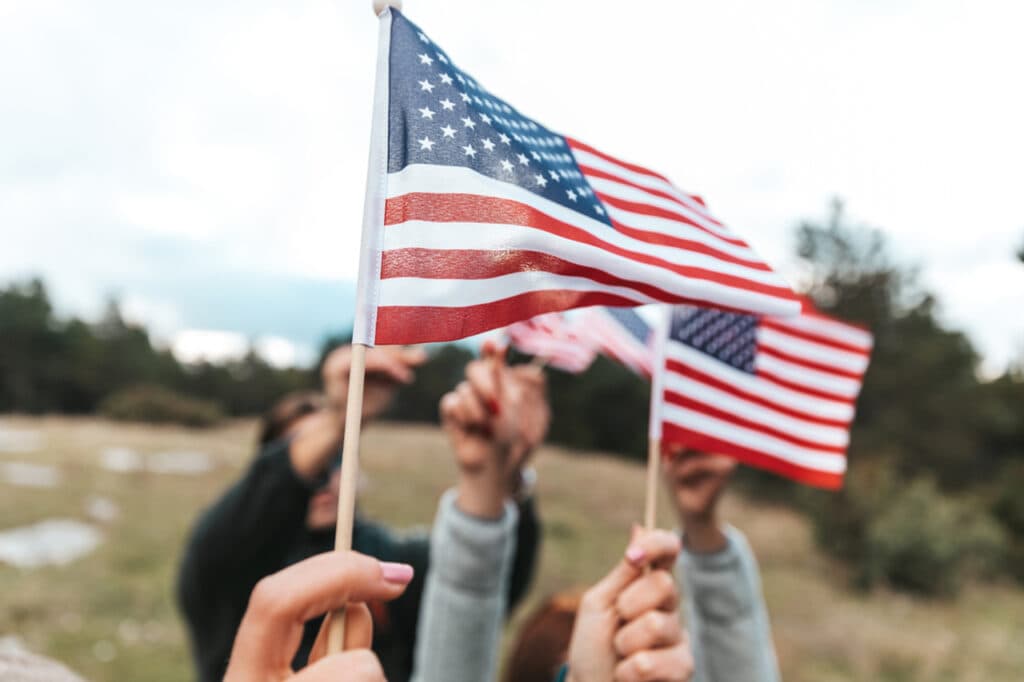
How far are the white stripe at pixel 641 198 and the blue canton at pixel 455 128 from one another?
126mm

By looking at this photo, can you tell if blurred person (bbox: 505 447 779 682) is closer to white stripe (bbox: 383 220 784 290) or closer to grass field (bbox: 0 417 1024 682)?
white stripe (bbox: 383 220 784 290)

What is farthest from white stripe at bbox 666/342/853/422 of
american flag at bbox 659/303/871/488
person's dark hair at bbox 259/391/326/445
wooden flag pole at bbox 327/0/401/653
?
person's dark hair at bbox 259/391/326/445

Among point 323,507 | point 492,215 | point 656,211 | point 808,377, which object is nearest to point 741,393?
point 808,377

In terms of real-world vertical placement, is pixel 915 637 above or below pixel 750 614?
below

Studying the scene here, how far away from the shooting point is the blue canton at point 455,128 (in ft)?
3.68

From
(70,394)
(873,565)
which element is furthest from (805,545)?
(70,394)

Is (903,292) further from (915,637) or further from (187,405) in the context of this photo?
(187,405)

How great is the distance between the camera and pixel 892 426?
17328 millimetres

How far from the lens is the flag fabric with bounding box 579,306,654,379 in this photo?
226 cm

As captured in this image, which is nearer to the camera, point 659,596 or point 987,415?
point 659,596

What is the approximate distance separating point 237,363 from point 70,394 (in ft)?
30.2

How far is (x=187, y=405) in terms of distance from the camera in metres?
27.5

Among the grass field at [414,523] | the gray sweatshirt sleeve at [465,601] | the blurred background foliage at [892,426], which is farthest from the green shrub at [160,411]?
the gray sweatshirt sleeve at [465,601]

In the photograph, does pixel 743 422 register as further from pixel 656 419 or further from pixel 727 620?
pixel 727 620
